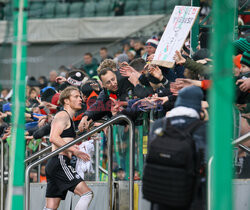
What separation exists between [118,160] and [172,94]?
1.23 metres

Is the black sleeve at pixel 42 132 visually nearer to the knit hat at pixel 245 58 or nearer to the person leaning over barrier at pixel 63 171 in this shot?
→ the person leaning over barrier at pixel 63 171

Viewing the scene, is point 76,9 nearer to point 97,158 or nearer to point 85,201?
point 97,158

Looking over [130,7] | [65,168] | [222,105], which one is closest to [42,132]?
[65,168]

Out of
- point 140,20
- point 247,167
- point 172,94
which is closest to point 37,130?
point 172,94

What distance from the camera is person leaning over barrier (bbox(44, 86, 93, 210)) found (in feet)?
24.7

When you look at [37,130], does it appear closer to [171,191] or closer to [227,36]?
[171,191]

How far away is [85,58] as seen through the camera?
12.4 meters

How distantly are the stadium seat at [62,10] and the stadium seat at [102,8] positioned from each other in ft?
6.88

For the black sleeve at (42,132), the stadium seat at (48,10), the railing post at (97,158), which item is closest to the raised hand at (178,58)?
the railing post at (97,158)

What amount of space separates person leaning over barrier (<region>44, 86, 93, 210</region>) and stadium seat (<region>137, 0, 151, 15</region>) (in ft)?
20.2

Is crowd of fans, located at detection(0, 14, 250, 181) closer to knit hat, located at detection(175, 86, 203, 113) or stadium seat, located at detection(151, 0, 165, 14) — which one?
knit hat, located at detection(175, 86, 203, 113)

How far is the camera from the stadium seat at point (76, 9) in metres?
14.0

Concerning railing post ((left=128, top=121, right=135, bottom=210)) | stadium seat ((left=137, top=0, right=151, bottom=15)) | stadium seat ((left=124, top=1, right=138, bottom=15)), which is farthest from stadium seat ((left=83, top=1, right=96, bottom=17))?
railing post ((left=128, top=121, right=135, bottom=210))

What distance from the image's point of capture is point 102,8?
1647 centimetres
